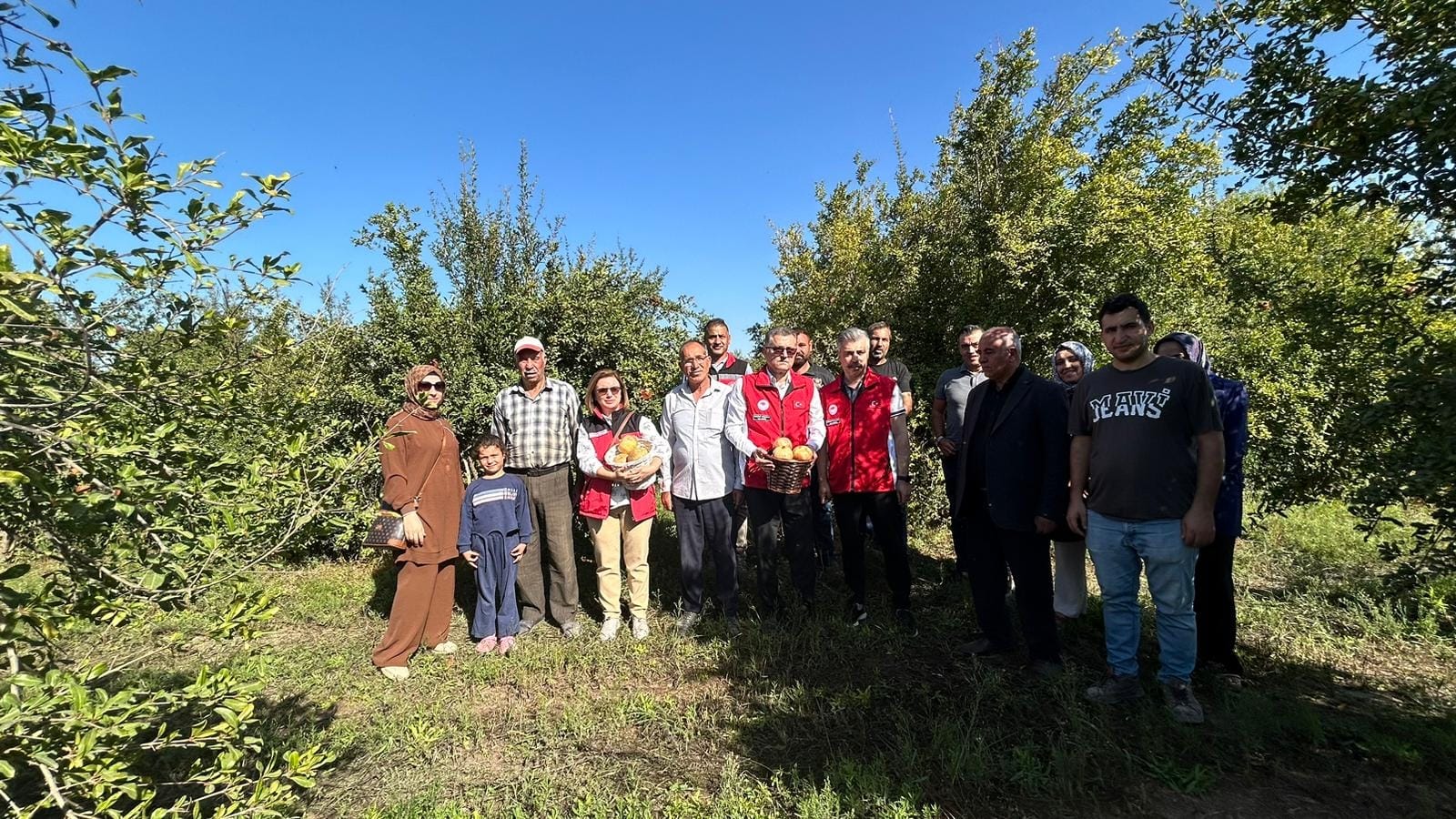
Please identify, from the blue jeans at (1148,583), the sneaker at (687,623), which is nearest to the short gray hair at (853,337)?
the blue jeans at (1148,583)

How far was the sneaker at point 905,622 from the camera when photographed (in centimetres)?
450

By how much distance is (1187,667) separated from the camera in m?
3.27

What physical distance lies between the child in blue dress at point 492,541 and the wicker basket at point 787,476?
205cm

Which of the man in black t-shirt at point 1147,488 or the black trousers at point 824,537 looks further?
the black trousers at point 824,537

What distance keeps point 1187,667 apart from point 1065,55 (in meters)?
8.32

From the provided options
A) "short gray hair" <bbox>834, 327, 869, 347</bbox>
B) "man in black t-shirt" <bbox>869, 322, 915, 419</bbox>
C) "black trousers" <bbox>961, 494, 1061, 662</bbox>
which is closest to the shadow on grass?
"black trousers" <bbox>961, 494, 1061, 662</bbox>

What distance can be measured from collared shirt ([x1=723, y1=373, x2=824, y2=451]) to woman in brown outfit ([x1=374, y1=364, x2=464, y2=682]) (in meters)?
2.15

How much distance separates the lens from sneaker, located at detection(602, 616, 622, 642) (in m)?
4.68

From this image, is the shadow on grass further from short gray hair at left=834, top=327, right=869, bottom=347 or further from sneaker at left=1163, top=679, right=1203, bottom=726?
short gray hair at left=834, top=327, right=869, bottom=347

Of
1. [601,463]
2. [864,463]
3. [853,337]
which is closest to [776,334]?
[853,337]

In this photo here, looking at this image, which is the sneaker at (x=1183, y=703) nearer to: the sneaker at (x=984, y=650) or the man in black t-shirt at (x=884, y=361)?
the sneaker at (x=984, y=650)

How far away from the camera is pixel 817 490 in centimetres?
540

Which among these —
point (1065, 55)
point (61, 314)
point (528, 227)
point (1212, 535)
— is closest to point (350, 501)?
point (61, 314)

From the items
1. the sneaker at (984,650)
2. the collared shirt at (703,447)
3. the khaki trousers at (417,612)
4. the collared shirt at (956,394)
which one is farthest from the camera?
the collared shirt at (956,394)
